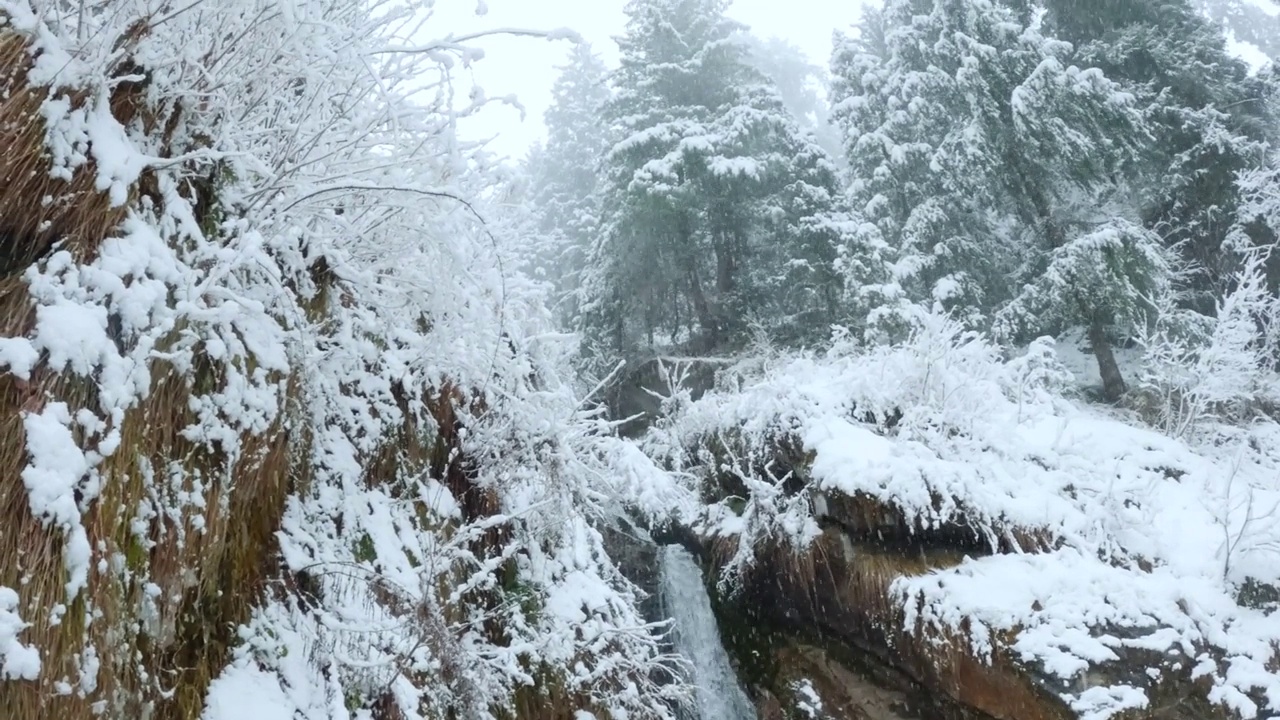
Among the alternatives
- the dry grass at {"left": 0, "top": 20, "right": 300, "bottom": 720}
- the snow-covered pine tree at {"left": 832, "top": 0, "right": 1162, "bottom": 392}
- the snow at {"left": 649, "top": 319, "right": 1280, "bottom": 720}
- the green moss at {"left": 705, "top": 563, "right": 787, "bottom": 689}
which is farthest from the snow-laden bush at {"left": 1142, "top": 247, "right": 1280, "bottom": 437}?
the dry grass at {"left": 0, "top": 20, "right": 300, "bottom": 720}

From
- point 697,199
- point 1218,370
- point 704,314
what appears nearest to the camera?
point 1218,370

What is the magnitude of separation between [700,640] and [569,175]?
17887 mm

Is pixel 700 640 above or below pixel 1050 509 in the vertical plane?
below

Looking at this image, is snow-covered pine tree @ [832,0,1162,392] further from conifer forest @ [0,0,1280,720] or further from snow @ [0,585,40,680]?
snow @ [0,585,40,680]

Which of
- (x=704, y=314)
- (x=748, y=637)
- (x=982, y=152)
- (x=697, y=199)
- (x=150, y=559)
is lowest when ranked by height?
(x=748, y=637)

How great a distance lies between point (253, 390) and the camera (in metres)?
2.23

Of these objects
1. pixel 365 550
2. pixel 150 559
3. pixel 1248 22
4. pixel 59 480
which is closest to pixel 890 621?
pixel 365 550

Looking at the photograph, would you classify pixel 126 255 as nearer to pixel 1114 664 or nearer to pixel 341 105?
pixel 341 105

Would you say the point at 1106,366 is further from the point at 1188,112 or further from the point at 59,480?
the point at 59,480

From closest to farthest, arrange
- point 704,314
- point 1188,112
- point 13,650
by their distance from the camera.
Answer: point 13,650 < point 1188,112 < point 704,314

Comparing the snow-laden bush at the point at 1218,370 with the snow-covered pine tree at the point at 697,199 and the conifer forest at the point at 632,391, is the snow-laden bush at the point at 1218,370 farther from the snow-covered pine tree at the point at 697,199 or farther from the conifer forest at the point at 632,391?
the snow-covered pine tree at the point at 697,199

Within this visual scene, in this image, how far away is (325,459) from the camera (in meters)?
2.94

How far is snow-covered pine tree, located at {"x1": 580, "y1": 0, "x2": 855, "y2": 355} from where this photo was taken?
1493cm

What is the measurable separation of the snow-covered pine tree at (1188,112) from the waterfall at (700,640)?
10199mm
